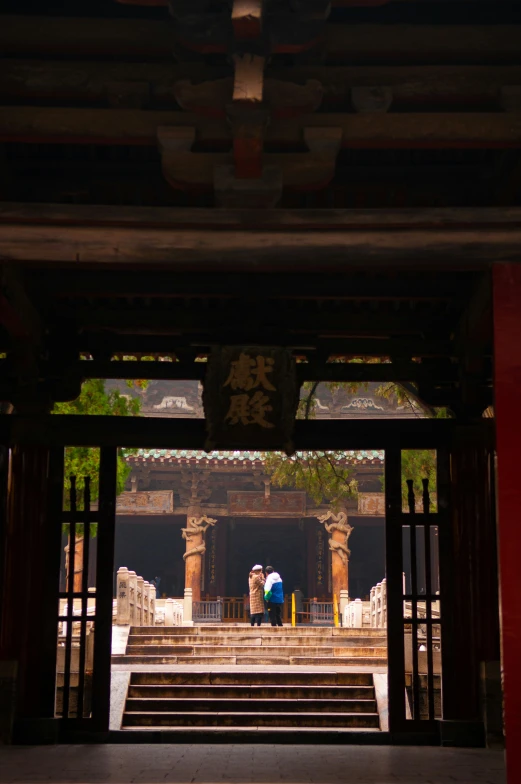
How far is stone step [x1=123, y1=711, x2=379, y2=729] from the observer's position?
1202 cm

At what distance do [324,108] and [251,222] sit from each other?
31.3 inches

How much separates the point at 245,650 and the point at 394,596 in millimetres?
7840

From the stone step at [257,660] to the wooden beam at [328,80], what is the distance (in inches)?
445

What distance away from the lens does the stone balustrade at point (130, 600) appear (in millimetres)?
17469

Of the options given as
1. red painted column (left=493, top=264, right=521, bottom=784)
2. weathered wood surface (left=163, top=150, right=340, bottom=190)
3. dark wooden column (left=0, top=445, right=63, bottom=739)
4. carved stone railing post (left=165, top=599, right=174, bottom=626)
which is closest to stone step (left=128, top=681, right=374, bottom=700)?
dark wooden column (left=0, top=445, right=63, bottom=739)

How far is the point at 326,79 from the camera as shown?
5.47 m

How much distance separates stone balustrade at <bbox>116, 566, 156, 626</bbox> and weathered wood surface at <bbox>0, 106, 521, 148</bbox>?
12.8 meters

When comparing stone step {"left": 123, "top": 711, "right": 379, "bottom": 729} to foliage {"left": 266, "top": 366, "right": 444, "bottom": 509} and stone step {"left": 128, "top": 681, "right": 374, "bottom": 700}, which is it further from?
foliage {"left": 266, "top": 366, "right": 444, "bottom": 509}

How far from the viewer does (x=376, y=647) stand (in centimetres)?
1627

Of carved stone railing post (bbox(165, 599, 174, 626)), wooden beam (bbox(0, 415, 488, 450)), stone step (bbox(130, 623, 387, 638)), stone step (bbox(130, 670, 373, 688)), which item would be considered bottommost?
stone step (bbox(130, 670, 373, 688))

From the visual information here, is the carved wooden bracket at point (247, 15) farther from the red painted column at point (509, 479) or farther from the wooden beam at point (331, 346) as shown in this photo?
the wooden beam at point (331, 346)

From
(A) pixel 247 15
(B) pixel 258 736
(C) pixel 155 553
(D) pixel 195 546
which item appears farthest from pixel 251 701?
(C) pixel 155 553

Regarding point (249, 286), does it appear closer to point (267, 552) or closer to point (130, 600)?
point (130, 600)

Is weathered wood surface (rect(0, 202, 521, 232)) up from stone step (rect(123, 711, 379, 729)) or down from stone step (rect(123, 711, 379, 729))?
up
